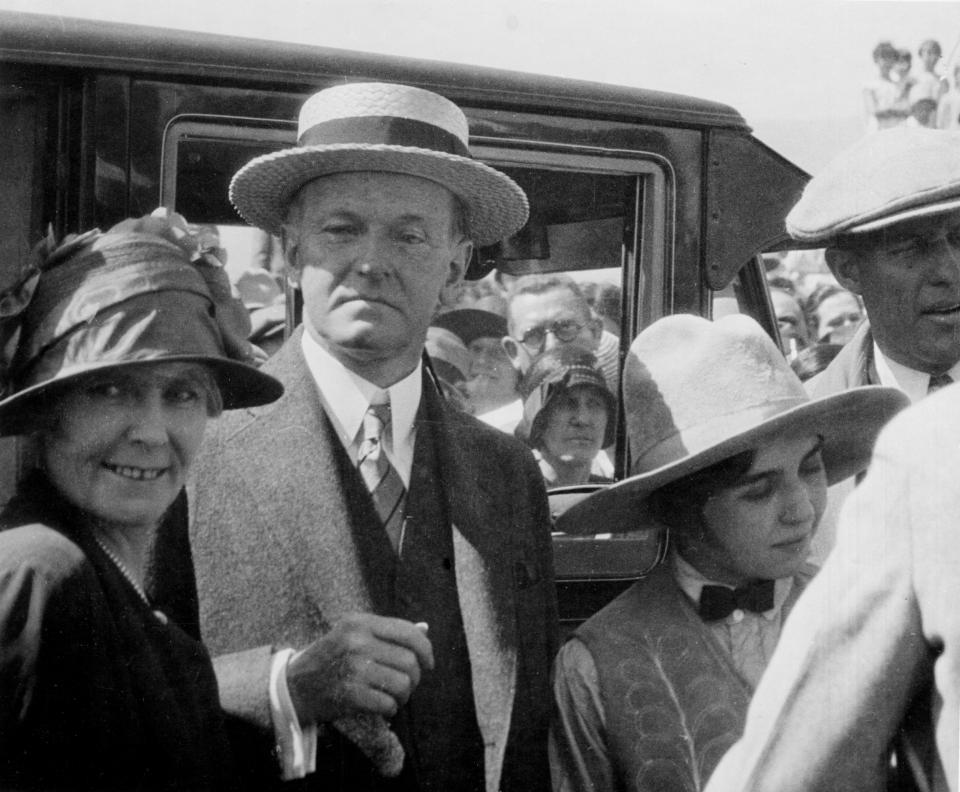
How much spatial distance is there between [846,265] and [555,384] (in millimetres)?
667

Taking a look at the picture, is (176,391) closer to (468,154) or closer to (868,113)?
(468,154)

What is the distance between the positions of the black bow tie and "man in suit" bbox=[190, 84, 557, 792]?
292mm

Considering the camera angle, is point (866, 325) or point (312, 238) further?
point (866, 325)

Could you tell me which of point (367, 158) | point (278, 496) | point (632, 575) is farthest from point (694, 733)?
point (367, 158)

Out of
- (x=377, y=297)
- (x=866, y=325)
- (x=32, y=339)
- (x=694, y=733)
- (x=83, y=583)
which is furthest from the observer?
(x=866, y=325)

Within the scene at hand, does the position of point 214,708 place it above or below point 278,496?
below

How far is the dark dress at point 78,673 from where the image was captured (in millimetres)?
1600

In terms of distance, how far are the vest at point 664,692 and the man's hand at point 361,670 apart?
0.32 metres

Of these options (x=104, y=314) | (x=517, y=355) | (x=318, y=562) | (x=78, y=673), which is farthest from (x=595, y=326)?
(x=78, y=673)

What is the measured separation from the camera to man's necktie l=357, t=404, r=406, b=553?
2160 millimetres

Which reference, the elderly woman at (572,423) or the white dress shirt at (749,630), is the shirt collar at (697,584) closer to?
the white dress shirt at (749,630)

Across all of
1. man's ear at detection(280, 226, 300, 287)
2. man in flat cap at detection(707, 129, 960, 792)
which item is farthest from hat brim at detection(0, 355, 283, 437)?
man in flat cap at detection(707, 129, 960, 792)

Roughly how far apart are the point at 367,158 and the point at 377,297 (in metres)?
0.25

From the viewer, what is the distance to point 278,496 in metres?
2.13
